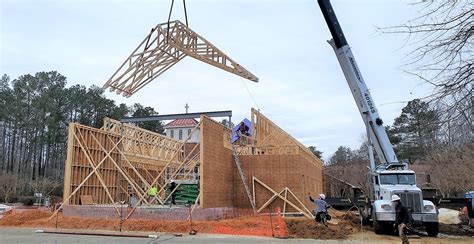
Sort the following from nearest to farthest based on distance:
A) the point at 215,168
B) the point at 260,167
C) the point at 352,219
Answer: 1. the point at 352,219
2. the point at 215,168
3. the point at 260,167

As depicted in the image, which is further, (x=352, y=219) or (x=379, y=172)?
(x=352, y=219)

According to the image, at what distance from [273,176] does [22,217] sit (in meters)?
12.4

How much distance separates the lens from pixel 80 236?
13.7 m

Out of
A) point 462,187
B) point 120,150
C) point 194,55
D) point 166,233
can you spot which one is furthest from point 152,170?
point 462,187

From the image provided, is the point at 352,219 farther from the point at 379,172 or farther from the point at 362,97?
the point at 362,97

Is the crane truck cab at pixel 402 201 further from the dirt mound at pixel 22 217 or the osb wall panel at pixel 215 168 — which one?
the dirt mound at pixel 22 217

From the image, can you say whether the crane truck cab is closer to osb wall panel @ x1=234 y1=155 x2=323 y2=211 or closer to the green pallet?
osb wall panel @ x1=234 y1=155 x2=323 y2=211

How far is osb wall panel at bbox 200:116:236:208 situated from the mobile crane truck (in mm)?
6849

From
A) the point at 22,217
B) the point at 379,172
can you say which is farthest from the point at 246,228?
the point at 22,217

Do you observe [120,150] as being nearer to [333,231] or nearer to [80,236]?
[80,236]

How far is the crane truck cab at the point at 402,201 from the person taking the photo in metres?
14.0

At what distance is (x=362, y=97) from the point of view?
1599 cm

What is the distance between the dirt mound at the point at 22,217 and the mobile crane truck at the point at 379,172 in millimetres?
14821

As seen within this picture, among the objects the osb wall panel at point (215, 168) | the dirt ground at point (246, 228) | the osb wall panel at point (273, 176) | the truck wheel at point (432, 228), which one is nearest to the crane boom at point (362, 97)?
the truck wheel at point (432, 228)
